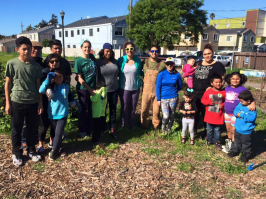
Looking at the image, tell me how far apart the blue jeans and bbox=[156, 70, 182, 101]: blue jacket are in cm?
104

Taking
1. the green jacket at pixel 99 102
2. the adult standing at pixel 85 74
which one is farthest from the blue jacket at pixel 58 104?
the green jacket at pixel 99 102

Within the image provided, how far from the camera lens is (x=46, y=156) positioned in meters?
4.13

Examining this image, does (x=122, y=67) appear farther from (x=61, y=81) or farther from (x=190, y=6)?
(x=190, y=6)

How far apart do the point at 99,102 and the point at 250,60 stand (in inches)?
854

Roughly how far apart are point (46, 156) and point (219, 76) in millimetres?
3767

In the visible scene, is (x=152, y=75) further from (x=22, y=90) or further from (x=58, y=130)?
(x=22, y=90)

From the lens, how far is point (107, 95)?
490 centimetres

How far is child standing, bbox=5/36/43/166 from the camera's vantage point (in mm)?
3438

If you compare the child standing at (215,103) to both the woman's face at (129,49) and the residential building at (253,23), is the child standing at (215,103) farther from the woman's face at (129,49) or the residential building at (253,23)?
the residential building at (253,23)

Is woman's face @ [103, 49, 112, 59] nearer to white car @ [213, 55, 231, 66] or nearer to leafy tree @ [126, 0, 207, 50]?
leafy tree @ [126, 0, 207, 50]

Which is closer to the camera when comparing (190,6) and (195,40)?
(190,6)

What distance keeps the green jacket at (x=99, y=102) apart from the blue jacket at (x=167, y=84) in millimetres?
1236

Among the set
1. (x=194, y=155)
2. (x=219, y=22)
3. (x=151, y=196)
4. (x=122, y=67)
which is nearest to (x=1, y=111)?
(x=122, y=67)

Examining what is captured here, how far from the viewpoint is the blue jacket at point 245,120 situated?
3961mm
